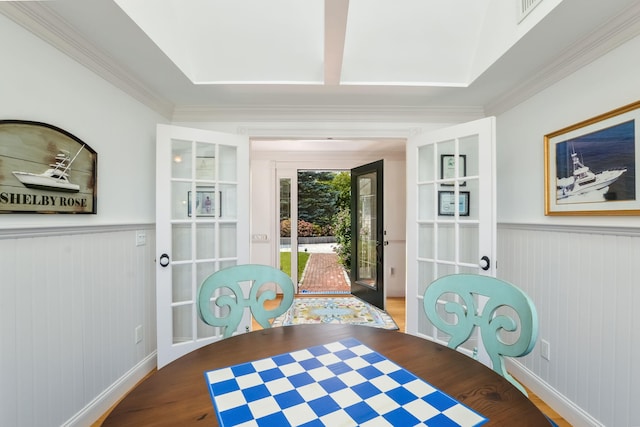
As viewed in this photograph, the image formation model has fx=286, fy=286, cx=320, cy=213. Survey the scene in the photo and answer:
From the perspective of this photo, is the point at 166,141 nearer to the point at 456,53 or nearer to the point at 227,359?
the point at 227,359

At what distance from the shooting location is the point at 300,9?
1846 mm

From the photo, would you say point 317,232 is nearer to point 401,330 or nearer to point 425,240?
point 401,330

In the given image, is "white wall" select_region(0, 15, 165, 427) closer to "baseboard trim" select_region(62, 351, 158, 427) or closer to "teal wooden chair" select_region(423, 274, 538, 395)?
"baseboard trim" select_region(62, 351, 158, 427)

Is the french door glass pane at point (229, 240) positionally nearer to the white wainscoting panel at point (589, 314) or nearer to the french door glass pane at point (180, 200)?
the french door glass pane at point (180, 200)

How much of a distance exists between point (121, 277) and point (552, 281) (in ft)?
9.70

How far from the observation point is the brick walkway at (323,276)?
506 cm

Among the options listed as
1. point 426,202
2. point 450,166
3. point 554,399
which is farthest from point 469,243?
point 554,399

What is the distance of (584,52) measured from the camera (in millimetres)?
1659

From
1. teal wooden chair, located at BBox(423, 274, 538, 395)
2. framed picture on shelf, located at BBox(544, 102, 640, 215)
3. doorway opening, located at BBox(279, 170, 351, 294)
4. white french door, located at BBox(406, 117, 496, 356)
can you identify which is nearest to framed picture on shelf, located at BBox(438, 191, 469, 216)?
white french door, located at BBox(406, 117, 496, 356)

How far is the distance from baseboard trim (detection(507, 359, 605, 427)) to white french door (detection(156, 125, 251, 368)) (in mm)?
2253

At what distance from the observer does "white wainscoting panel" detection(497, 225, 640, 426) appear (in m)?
1.46

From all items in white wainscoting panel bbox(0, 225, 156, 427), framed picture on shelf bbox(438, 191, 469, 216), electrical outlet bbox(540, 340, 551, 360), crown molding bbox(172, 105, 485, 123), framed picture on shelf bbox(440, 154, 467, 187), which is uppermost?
crown molding bbox(172, 105, 485, 123)

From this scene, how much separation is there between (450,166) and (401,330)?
194 cm

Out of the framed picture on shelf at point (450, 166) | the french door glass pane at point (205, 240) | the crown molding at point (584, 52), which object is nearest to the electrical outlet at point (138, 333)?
the french door glass pane at point (205, 240)
